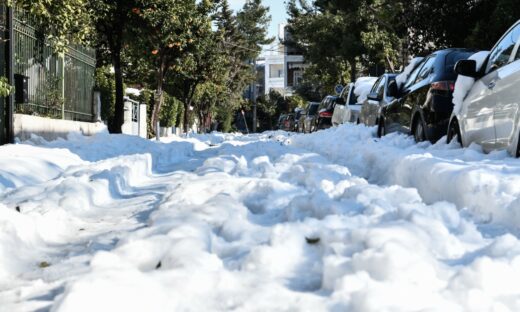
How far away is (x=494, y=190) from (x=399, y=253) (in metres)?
2.16

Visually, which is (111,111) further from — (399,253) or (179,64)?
(399,253)

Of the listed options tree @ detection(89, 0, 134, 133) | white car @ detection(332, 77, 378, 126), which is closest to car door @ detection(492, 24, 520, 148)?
white car @ detection(332, 77, 378, 126)

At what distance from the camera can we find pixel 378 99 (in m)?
13.3

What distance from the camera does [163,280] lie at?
10.1ft

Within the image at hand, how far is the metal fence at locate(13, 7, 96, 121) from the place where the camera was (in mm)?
12279

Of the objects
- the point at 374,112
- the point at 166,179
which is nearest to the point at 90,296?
the point at 166,179

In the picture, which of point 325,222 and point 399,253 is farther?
point 325,222

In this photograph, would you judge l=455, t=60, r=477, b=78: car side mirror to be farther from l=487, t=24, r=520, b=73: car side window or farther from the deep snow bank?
the deep snow bank

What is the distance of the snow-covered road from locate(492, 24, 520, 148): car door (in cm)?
23

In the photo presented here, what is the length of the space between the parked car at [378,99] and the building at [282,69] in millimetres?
65353

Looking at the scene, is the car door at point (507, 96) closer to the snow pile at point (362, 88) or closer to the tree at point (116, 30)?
the snow pile at point (362, 88)

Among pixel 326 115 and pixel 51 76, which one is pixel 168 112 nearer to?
pixel 326 115

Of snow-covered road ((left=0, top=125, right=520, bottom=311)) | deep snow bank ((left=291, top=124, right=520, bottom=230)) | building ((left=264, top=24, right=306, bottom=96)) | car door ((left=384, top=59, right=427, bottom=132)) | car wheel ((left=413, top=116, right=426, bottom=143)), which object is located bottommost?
snow-covered road ((left=0, top=125, right=520, bottom=311))

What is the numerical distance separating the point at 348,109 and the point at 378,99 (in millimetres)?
5183
